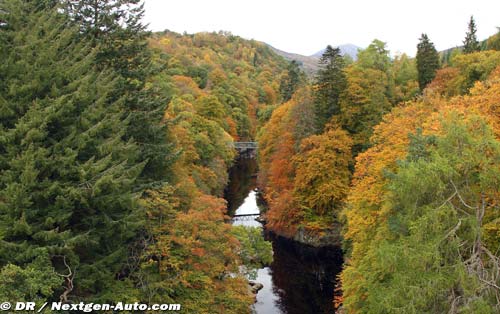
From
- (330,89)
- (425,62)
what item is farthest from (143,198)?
(425,62)

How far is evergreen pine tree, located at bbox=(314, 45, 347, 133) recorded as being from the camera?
3853cm

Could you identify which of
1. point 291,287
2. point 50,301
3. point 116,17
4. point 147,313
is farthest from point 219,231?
point 291,287

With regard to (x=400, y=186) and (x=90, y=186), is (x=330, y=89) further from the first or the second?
(x=90, y=186)

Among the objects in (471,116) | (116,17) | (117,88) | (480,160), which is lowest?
(480,160)

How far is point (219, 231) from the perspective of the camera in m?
17.7

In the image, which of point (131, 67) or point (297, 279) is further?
point (297, 279)

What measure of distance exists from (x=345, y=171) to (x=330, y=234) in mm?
5498

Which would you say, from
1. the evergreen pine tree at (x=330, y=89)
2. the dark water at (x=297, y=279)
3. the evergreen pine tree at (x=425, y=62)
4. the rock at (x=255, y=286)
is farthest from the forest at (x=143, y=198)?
the evergreen pine tree at (x=425, y=62)

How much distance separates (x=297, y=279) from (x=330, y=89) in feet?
56.3

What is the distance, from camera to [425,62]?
48.9 metres

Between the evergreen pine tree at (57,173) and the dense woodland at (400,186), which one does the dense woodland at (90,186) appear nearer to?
the evergreen pine tree at (57,173)

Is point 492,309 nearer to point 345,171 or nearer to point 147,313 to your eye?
point 147,313

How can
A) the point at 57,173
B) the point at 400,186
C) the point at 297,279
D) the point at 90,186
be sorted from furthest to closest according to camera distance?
the point at 297,279 < the point at 400,186 < the point at 57,173 < the point at 90,186

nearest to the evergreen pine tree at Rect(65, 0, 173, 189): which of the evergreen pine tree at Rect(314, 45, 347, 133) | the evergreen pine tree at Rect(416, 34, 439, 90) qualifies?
the evergreen pine tree at Rect(314, 45, 347, 133)
